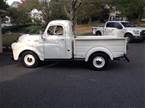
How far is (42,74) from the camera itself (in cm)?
1233

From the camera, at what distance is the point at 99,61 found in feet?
43.5

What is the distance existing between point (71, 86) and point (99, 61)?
3384 mm

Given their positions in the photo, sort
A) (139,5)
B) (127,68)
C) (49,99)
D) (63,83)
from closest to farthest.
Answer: (49,99) → (63,83) → (127,68) → (139,5)

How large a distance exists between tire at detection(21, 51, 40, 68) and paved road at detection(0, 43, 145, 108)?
272mm

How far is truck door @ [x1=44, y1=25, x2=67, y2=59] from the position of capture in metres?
13.4

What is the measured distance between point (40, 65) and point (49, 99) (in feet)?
19.1

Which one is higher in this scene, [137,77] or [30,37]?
[30,37]

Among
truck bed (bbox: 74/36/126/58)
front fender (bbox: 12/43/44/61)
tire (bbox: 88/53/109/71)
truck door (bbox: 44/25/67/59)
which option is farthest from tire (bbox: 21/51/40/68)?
tire (bbox: 88/53/109/71)

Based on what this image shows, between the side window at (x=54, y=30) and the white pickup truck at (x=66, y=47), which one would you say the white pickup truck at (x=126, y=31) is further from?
the white pickup truck at (x=66, y=47)

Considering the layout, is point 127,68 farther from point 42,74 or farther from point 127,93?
point 127,93

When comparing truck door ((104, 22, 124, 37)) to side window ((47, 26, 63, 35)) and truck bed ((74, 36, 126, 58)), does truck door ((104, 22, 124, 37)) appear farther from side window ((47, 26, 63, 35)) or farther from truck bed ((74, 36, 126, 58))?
truck bed ((74, 36, 126, 58))

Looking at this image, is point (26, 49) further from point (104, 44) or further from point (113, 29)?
point (113, 29)

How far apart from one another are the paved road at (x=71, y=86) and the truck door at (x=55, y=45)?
1.82ft

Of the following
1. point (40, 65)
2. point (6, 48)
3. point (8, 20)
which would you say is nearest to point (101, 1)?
point (8, 20)
